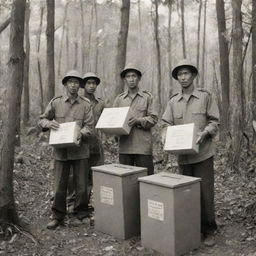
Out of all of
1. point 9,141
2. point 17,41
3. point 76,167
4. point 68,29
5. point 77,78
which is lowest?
point 76,167

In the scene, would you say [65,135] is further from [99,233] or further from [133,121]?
[99,233]

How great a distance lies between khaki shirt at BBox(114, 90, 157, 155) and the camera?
5.16 metres

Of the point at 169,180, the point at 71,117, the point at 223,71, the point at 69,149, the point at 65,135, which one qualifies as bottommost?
the point at 169,180

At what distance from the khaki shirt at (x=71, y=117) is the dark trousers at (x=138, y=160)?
0.54 meters

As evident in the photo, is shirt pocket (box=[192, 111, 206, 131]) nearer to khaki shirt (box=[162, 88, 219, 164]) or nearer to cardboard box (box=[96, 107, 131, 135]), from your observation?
khaki shirt (box=[162, 88, 219, 164])

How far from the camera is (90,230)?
17.0 ft

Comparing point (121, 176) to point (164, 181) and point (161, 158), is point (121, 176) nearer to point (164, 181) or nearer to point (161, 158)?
point (164, 181)

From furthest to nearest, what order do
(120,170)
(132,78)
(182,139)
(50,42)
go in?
1. (50,42)
2. (132,78)
3. (120,170)
4. (182,139)

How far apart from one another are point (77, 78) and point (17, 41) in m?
0.94

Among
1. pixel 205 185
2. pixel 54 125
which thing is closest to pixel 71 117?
pixel 54 125

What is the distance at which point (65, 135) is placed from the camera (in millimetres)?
5016

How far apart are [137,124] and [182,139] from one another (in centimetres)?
96

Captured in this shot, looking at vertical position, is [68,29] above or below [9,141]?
above

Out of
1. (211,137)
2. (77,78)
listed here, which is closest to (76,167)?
(77,78)
